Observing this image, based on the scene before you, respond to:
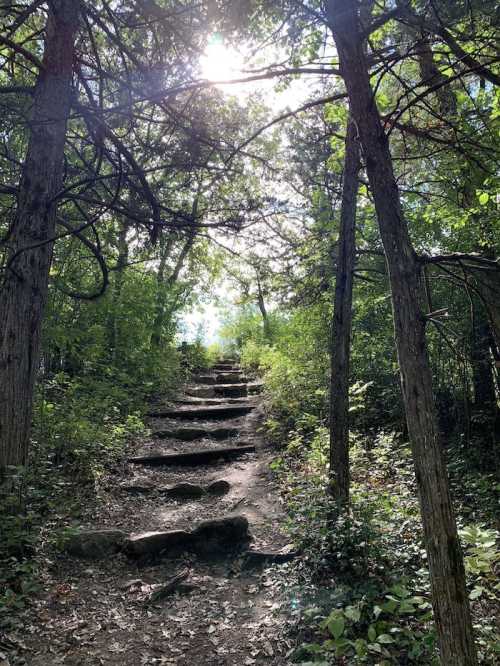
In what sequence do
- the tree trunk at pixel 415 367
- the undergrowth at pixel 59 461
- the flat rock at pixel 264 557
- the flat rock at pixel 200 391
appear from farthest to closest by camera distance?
the flat rock at pixel 200 391 → the flat rock at pixel 264 557 → the undergrowth at pixel 59 461 → the tree trunk at pixel 415 367

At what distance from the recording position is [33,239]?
13.9 feet

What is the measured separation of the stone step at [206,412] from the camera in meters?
9.42

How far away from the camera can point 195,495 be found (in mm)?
6145

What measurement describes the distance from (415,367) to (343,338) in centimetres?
255

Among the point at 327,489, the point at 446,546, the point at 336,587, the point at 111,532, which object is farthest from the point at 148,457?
the point at 446,546

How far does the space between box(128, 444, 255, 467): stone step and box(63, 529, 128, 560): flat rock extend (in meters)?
Answer: 2.31

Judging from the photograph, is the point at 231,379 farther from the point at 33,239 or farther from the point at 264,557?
the point at 33,239

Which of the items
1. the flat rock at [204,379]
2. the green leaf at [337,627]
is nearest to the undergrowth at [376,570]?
the green leaf at [337,627]

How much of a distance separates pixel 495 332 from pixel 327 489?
2.50 m

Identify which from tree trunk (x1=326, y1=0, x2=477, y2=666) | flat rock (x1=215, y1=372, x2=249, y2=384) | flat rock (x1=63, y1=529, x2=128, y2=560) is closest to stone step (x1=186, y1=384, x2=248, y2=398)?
flat rock (x1=215, y1=372, x2=249, y2=384)

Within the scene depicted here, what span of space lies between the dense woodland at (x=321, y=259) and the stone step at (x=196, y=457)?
0.47m

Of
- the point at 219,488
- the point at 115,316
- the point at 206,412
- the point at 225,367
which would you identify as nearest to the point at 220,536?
the point at 219,488

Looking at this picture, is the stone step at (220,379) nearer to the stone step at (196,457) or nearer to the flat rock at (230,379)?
the flat rock at (230,379)

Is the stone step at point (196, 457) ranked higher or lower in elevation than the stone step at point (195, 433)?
lower
